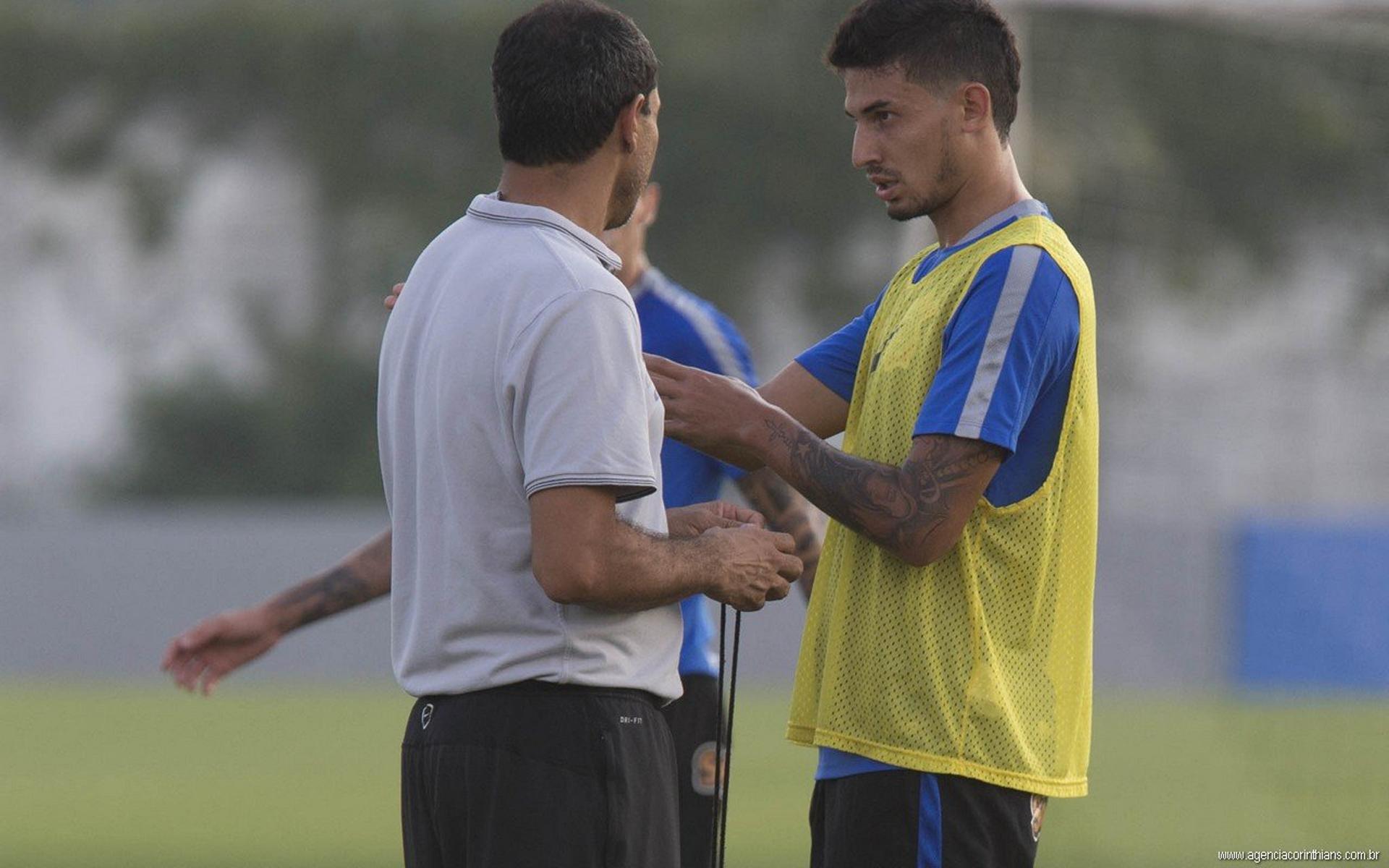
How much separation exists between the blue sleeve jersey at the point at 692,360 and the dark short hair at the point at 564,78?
151 centimetres

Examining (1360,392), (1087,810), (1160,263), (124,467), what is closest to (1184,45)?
(1360,392)

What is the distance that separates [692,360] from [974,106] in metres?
1.40

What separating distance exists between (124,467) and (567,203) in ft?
72.6

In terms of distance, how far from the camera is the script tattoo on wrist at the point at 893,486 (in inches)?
117

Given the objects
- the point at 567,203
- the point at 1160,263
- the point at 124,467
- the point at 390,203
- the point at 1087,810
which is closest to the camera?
the point at 567,203

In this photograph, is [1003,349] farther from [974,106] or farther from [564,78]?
[564,78]

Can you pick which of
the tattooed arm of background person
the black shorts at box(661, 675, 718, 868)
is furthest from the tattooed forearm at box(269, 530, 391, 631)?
the black shorts at box(661, 675, 718, 868)

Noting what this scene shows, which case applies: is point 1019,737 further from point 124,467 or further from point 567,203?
point 124,467

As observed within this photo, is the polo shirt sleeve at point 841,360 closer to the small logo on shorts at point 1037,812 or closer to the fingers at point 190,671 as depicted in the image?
the small logo on shorts at point 1037,812

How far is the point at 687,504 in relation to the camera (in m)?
4.32

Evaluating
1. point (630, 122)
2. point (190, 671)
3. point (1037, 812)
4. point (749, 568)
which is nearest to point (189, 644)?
point (190, 671)

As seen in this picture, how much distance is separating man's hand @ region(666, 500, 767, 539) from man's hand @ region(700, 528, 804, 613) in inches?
2.5

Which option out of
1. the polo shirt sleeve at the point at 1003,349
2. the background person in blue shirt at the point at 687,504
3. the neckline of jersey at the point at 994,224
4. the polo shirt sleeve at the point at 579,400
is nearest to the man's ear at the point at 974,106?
the neckline of jersey at the point at 994,224

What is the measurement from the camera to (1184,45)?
16625mm
